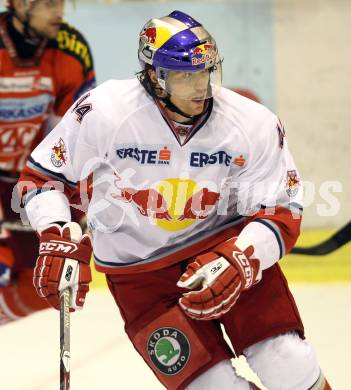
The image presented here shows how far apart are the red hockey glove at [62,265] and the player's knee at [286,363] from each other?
0.49 metres

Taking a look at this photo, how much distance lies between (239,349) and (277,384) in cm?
14

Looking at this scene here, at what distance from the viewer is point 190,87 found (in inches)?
118

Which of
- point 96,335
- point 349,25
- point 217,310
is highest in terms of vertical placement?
point 217,310

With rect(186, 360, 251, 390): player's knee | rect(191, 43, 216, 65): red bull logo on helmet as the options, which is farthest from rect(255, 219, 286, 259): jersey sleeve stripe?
rect(191, 43, 216, 65): red bull logo on helmet

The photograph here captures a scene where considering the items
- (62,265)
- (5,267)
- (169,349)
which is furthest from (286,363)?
(5,267)

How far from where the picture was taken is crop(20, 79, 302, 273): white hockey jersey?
9.96 ft

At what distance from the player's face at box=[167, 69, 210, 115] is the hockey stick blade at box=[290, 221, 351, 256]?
207cm

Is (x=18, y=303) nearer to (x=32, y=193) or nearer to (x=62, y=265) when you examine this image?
(x=32, y=193)

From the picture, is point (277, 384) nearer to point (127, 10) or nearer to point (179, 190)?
point (179, 190)

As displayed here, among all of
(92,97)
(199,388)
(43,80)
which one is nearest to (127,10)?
(43,80)

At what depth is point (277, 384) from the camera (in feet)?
9.80

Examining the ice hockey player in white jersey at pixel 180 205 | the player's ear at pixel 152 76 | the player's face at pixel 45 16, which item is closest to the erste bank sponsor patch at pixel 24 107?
the player's face at pixel 45 16

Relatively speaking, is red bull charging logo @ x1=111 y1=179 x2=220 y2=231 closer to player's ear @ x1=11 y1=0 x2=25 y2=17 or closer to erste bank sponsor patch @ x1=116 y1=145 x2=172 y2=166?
erste bank sponsor patch @ x1=116 y1=145 x2=172 y2=166

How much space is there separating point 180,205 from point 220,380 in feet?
1.56
